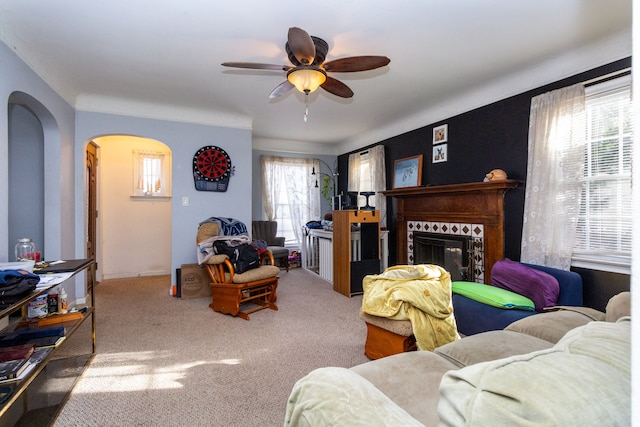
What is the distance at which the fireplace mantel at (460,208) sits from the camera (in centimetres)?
307

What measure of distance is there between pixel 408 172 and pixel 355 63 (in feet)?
8.18

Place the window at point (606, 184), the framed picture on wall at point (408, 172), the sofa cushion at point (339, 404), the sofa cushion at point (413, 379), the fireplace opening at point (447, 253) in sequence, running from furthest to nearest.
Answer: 1. the framed picture on wall at point (408, 172)
2. the fireplace opening at point (447, 253)
3. the window at point (606, 184)
4. the sofa cushion at point (413, 379)
5. the sofa cushion at point (339, 404)

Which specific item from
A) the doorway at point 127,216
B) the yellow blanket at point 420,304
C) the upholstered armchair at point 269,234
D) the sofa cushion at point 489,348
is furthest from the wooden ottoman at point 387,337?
the doorway at point 127,216

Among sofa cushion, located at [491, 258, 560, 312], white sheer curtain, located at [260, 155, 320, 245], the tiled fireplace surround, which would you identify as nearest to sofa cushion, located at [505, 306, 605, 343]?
sofa cushion, located at [491, 258, 560, 312]

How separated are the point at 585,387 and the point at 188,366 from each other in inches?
90.9

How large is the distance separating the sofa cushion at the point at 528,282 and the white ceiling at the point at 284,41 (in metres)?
1.76

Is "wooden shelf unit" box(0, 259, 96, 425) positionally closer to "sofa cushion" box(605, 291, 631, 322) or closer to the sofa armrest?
"sofa cushion" box(605, 291, 631, 322)

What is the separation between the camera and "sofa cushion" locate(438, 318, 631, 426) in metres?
0.47

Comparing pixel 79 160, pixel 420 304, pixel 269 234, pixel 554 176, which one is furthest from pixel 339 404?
pixel 269 234

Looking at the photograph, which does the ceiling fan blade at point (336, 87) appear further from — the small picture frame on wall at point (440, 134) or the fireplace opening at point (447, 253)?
the fireplace opening at point (447, 253)

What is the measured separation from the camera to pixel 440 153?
3.90 m

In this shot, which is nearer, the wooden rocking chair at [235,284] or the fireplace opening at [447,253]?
the wooden rocking chair at [235,284]

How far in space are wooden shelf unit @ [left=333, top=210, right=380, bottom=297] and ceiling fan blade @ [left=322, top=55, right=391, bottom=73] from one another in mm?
1974

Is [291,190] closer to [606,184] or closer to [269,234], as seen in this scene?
[269,234]
